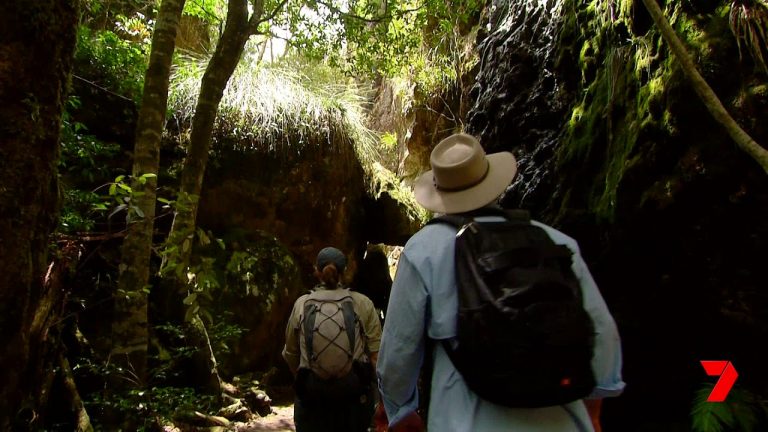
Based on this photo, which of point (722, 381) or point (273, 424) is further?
point (273, 424)

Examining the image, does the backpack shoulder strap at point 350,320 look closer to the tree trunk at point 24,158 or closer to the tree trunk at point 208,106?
the tree trunk at point 208,106

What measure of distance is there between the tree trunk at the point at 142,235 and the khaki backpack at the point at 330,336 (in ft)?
3.46

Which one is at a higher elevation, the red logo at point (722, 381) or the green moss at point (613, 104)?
the green moss at point (613, 104)

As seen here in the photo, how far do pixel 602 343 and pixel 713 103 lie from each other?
1.60 m

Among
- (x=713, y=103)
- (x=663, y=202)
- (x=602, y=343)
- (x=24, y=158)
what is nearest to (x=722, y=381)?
(x=663, y=202)

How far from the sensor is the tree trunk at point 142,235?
3.32 m

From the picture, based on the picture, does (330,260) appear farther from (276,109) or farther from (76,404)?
(276,109)

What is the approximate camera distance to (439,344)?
1536 mm

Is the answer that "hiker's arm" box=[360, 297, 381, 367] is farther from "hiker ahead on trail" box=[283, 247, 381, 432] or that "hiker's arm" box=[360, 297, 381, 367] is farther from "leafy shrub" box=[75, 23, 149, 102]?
"leafy shrub" box=[75, 23, 149, 102]

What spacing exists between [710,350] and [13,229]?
3596 mm

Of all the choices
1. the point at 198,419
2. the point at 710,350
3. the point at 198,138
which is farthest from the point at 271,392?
the point at 710,350

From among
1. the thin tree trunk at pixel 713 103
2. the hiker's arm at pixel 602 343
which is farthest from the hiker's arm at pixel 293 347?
the thin tree trunk at pixel 713 103

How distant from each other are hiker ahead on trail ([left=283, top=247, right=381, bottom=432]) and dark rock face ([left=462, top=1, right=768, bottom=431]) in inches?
70.2

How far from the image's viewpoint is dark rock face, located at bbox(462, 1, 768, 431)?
275 cm
